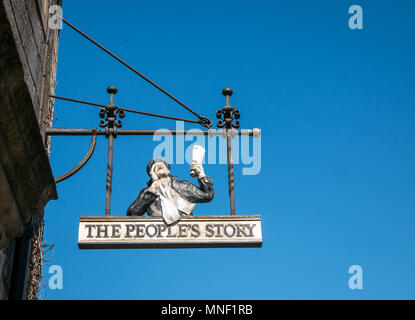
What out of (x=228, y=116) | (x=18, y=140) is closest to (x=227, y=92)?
(x=228, y=116)

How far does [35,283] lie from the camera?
11055mm

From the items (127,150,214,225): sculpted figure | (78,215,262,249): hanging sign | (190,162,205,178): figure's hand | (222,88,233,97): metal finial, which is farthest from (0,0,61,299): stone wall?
(222,88,233,97): metal finial

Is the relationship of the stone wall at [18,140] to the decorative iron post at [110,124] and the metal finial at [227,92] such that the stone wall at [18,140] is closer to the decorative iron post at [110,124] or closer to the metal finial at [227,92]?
the decorative iron post at [110,124]

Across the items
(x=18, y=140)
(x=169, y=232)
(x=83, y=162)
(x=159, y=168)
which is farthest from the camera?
(x=159, y=168)

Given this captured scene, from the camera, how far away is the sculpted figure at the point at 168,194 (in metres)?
6.86

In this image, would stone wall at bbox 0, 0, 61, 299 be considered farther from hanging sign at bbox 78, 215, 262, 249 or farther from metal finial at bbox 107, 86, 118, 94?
metal finial at bbox 107, 86, 118, 94

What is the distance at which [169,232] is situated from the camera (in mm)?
6453

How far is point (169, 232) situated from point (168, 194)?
0.67 m

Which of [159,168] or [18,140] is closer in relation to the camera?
[18,140]

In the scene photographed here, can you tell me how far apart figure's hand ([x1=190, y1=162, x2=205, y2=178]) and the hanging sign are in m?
0.74

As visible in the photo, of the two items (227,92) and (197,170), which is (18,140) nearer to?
(197,170)

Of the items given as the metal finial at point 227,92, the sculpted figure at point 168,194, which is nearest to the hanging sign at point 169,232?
the sculpted figure at point 168,194

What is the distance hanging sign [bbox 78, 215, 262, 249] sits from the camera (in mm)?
6387
